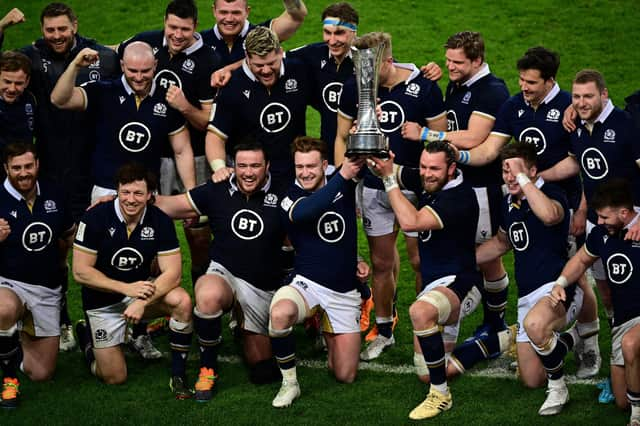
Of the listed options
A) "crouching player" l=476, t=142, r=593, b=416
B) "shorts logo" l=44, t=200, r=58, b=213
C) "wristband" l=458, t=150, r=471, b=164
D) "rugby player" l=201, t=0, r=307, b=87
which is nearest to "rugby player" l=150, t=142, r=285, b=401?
"shorts logo" l=44, t=200, r=58, b=213

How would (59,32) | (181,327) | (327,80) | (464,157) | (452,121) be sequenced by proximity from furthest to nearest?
1. (59,32)
2. (327,80)
3. (452,121)
4. (464,157)
5. (181,327)

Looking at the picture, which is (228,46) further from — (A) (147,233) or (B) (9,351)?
(B) (9,351)

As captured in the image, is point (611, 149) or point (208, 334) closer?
point (611, 149)

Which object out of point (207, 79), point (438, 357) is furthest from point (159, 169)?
point (438, 357)

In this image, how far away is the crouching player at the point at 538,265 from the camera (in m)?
7.39

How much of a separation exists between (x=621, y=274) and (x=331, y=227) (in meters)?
1.98

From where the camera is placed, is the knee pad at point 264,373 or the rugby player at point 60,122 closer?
the knee pad at point 264,373

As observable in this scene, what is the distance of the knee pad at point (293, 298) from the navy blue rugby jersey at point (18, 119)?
89.4 inches

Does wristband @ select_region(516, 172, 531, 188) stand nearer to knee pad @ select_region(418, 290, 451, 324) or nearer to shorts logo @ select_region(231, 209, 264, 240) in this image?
knee pad @ select_region(418, 290, 451, 324)

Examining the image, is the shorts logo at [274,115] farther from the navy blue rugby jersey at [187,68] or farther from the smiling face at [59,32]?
the smiling face at [59,32]

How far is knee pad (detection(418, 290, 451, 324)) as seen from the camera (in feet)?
24.7

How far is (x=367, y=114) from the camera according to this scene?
741 centimetres

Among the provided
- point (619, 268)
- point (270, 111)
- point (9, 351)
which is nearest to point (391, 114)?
point (270, 111)

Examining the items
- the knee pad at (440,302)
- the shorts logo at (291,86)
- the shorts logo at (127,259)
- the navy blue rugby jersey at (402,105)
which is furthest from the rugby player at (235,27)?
the knee pad at (440,302)
